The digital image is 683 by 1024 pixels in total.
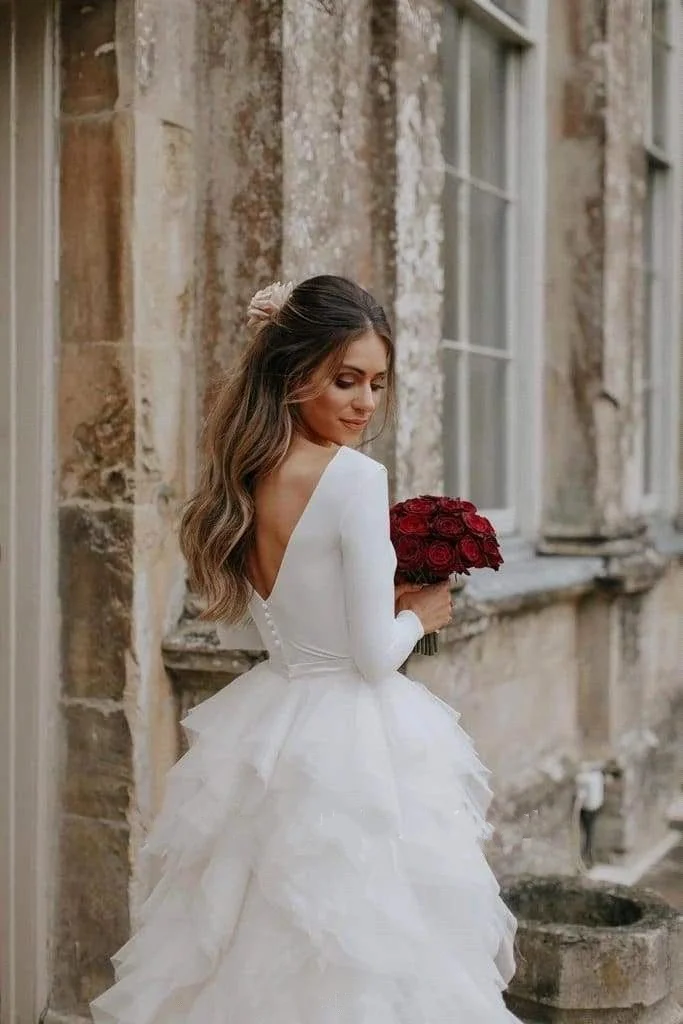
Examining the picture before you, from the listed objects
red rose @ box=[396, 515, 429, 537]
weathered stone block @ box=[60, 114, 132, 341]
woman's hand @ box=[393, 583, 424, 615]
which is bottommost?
woman's hand @ box=[393, 583, 424, 615]

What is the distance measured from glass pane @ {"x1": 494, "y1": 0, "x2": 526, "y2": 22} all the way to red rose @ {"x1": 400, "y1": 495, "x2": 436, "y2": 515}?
10.4 ft

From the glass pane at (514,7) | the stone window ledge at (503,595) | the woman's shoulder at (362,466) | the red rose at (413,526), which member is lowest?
the stone window ledge at (503,595)

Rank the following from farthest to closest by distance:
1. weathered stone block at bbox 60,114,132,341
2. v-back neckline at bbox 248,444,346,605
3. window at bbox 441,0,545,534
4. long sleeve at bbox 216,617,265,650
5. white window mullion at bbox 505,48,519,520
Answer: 1. white window mullion at bbox 505,48,519,520
2. window at bbox 441,0,545,534
3. weathered stone block at bbox 60,114,132,341
4. long sleeve at bbox 216,617,265,650
5. v-back neckline at bbox 248,444,346,605

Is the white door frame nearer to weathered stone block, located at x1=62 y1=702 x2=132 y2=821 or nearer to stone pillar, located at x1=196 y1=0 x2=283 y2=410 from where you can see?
weathered stone block, located at x1=62 y1=702 x2=132 y2=821

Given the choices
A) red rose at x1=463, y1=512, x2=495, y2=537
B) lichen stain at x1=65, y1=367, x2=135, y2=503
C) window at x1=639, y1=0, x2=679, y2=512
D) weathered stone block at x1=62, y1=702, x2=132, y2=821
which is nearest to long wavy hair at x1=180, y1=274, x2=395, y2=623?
red rose at x1=463, y1=512, x2=495, y2=537

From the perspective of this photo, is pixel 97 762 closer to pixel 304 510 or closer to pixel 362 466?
pixel 304 510

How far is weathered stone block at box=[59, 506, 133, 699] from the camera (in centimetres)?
346

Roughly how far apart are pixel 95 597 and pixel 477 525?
1.25 m

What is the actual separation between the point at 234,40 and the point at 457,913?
2.28 m

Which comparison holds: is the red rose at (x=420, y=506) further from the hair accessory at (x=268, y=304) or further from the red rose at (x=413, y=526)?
the hair accessory at (x=268, y=304)

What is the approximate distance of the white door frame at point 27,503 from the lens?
3500 mm

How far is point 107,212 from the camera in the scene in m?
3.45

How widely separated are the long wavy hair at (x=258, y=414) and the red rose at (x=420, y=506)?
24cm

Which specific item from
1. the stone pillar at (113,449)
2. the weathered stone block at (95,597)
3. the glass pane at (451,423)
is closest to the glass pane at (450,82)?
the glass pane at (451,423)
